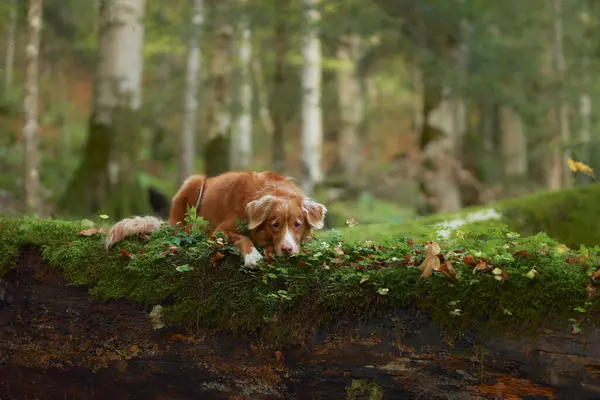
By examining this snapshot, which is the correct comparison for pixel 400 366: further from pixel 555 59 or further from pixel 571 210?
pixel 555 59

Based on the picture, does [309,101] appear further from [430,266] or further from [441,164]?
[430,266]

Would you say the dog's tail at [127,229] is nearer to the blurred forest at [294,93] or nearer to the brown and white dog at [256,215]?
the brown and white dog at [256,215]

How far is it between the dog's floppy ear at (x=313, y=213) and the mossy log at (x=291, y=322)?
0.32 m

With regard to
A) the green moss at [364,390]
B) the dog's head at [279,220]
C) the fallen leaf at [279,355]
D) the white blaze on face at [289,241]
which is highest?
the dog's head at [279,220]

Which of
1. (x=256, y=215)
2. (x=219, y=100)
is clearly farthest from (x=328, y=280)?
(x=219, y=100)

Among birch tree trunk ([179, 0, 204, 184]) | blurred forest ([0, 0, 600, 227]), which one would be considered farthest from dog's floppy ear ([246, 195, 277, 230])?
birch tree trunk ([179, 0, 204, 184])

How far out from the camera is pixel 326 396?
12.9 feet

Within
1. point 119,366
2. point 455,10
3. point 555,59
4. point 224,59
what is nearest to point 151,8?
point 224,59

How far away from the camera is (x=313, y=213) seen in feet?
16.1

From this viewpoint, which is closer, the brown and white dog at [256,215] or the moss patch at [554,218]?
the brown and white dog at [256,215]

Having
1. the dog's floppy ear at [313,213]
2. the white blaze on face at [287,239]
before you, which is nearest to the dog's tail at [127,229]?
the white blaze on face at [287,239]

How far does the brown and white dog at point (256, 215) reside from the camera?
463 centimetres

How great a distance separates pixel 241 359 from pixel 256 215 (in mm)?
1155

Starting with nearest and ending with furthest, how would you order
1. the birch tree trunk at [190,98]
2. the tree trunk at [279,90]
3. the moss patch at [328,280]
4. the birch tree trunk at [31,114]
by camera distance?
the moss patch at [328,280]
the birch tree trunk at [31,114]
the birch tree trunk at [190,98]
the tree trunk at [279,90]
